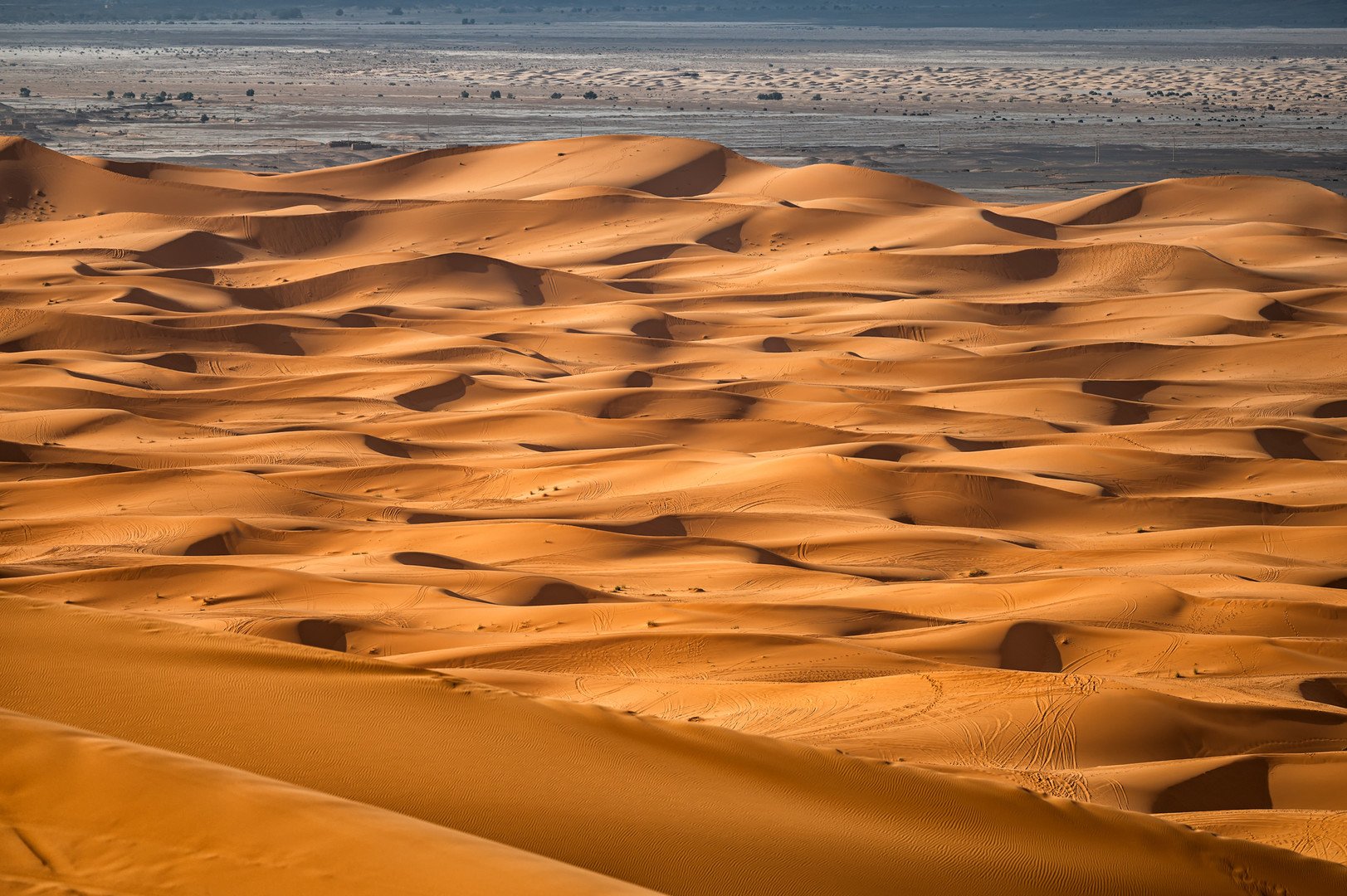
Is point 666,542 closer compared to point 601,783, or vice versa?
point 601,783

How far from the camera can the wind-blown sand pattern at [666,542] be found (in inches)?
164

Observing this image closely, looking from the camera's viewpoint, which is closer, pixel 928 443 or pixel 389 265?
pixel 928 443

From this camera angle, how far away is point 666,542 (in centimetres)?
1018

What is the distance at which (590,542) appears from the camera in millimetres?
9992

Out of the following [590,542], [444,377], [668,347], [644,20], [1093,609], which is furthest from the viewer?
[644,20]

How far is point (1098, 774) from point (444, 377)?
10773 millimetres

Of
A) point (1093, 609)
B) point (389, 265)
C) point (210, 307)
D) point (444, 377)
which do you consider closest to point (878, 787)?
point (1093, 609)

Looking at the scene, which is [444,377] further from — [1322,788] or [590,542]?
[1322,788]

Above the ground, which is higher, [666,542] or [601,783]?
[601,783]

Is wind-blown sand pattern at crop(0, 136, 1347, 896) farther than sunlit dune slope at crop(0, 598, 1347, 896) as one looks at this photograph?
Yes

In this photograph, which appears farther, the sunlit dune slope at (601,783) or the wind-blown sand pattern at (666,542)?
the wind-blown sand pattern at (666,542)

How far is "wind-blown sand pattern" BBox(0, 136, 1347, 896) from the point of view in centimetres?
418

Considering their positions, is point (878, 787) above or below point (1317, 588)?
above

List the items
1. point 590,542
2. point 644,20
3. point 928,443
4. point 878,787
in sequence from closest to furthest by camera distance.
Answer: point 878,787, point 590,542, point 928,443, point 644,20
